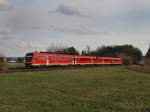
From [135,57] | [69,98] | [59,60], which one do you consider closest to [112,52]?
[135,57]

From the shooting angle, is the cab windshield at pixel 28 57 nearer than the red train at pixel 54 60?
No

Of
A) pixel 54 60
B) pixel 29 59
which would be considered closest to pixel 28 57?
pixel 29 59

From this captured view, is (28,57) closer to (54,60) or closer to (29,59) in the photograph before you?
(29,59)

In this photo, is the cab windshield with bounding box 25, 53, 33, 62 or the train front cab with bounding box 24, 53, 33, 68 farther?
the cab windshield with bounding box 25, 53, 33, 62

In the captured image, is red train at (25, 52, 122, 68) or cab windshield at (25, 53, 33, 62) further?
cab windshield at (25, 53, 33, 62)

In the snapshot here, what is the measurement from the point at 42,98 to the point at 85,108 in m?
2.95

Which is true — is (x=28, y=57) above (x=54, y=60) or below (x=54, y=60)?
above

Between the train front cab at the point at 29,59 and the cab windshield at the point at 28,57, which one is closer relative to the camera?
the train front cab at the point at 29,59

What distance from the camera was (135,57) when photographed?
135750mm

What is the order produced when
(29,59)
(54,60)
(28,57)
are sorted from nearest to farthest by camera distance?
(29,59) → (28,57) → (54,60)

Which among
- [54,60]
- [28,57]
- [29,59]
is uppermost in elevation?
[28,57]

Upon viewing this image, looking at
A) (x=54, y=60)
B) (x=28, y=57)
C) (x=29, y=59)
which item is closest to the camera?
(x=29, y=59)

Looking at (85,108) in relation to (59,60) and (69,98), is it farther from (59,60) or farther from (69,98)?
(59,60)

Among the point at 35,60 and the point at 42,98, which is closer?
the point at 42,98
